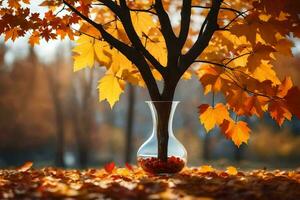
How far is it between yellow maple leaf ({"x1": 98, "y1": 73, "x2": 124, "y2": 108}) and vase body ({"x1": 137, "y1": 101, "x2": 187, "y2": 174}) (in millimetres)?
419

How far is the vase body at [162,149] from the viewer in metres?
4.99

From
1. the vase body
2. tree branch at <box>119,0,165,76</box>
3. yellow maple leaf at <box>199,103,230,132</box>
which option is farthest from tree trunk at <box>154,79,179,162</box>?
yellow maple leaf at <box>199,103,230,132</box>

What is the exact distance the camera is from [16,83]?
2289 cm

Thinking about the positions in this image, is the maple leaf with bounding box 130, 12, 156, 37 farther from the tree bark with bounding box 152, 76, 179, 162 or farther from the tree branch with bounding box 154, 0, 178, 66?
the tree bark with bounding box 152, 76, 179, 162

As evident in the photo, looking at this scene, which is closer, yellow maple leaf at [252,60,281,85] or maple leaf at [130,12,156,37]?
yellow maple leaf at [252,60,281,85]

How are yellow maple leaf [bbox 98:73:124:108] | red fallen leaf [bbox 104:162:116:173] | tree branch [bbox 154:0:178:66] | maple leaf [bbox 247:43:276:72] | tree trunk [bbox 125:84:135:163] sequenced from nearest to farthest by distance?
maple leaf [bbox 247:43:276:72]
tree branch [bbox 154:0:178:66]
yellow maple leaf [bbox 98:73:124:108]
red fallen leaf [bbox 104:162:116:173]
tree trunk [bbox 125:84:135:163]

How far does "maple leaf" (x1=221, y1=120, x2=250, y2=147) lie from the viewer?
Answer: 5000 mm

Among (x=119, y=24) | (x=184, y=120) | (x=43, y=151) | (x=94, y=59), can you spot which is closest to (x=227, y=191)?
(x=94, y=59)

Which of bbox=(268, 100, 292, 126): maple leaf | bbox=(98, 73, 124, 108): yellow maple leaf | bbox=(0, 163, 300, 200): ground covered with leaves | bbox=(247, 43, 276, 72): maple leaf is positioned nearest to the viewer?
bbox=(0, 163, 300, 200): ground covered with leaves

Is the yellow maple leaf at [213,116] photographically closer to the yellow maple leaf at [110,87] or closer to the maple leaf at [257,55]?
the maple leaf at [257,55]

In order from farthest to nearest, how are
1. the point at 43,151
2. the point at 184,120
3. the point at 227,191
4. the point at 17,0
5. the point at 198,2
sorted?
1. the point at 184,120
2. the point at 43,151
3. the point at 198,2
4. the point at 17,0
5. the point at 227,191

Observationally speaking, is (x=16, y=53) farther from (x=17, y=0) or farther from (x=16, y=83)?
(x=17, y=0)

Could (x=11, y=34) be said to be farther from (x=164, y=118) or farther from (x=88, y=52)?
(x=164, y=118)

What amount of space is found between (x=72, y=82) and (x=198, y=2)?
16.6m
